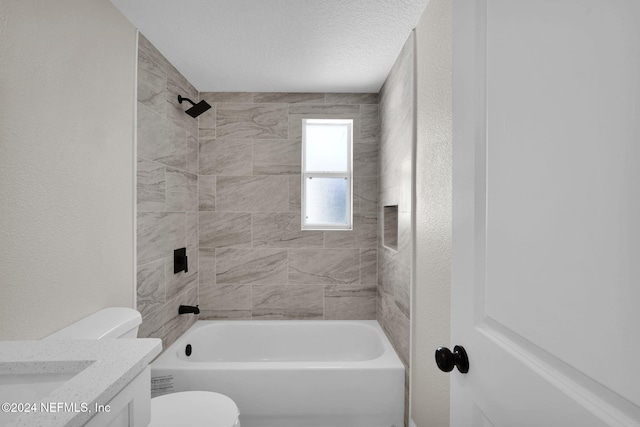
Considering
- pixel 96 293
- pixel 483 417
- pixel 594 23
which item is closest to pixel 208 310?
pixel 96 293

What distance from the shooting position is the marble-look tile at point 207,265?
8.70 feet

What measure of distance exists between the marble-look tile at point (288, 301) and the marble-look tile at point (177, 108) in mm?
1446

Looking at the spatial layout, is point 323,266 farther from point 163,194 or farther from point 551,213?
point 551,213

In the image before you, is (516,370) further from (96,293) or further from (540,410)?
(96,293)

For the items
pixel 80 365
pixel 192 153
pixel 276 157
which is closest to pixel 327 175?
pixel 276 157

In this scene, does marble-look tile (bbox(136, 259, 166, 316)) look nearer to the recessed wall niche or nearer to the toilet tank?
the toilet tank

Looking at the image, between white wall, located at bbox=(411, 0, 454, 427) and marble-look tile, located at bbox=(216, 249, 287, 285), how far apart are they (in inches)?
53.6

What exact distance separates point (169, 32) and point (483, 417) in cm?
224

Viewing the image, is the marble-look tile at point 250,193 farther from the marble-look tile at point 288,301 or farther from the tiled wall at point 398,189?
the tiled wall at point 398,189

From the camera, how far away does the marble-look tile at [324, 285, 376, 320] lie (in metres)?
2.66

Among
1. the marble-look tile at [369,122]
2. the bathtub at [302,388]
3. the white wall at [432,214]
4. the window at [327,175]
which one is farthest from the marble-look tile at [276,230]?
the white wall at [432,214]


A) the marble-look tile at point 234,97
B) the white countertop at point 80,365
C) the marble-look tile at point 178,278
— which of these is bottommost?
the marble-look tile at point 178,278

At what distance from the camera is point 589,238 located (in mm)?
418

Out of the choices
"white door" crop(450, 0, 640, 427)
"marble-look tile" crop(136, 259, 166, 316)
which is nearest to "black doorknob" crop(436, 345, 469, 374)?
"white door" crop(450, 0, 640, 427)
